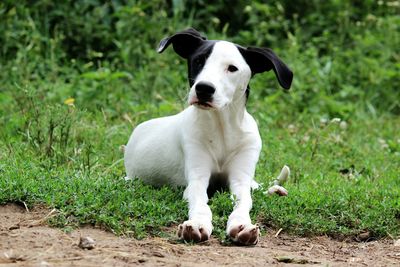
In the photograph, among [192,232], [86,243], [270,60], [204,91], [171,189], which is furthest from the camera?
[171,189]

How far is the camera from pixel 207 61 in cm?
514

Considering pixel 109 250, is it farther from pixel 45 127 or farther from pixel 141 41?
pixel 141 41

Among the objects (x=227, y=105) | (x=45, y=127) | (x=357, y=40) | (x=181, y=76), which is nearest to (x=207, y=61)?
(x=227, y=105)

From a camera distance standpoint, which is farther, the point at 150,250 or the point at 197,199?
the point at 197,199

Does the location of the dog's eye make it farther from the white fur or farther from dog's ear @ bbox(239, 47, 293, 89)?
dog's ear @ bbox(239, 47, 293, 89)

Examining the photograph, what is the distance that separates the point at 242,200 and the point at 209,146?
0.50 meters

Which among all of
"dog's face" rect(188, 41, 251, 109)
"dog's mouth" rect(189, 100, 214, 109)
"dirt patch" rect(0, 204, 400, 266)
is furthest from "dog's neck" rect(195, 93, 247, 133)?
"dirt patch" rect(0, 204, 400, 266)

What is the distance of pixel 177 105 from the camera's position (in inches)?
326

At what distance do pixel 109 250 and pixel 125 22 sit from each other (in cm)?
590

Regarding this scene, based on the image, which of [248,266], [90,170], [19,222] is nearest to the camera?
[248,266]

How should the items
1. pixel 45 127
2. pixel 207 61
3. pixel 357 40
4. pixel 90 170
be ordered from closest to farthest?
pixel 207 61, pixel 90 170, pixel 45 127, pixel 357 40

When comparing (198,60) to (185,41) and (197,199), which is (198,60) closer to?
(185,41)

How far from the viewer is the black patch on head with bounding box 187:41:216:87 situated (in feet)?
17.0

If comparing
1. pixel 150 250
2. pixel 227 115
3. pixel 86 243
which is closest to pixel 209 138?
pixel 227 115
